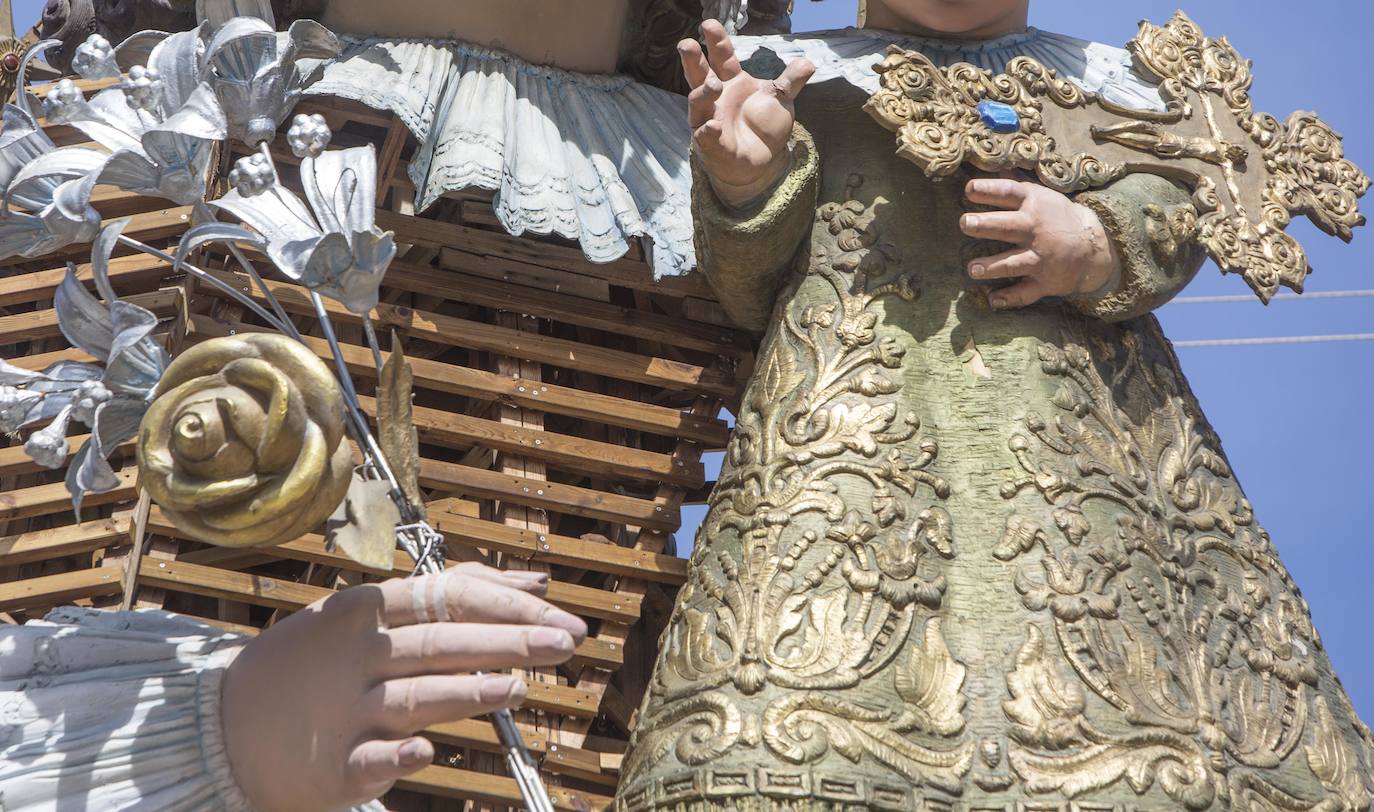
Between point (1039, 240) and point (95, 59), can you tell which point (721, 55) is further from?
point (95, 59)

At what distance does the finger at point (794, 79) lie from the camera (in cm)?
306

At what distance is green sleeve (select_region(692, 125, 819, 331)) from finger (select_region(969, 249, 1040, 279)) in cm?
29

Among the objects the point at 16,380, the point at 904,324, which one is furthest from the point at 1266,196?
the point at 16,380

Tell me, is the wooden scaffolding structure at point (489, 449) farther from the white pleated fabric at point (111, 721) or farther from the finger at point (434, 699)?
the finger at point (434, 699)

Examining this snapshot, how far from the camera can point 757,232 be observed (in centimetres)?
315

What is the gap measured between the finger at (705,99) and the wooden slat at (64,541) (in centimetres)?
104

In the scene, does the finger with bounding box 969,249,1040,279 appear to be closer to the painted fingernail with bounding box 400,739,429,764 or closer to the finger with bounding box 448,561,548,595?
the finger with bounding box 448,561,548,595

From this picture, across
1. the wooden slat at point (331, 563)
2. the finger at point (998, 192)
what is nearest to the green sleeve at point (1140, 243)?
the finger at point (998, 192)

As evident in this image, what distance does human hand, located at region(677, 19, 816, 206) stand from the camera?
3.03 metres

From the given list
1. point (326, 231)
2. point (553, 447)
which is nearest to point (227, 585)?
point (553, 447)

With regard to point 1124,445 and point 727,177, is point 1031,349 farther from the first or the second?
point 727,177

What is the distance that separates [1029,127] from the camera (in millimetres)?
3193

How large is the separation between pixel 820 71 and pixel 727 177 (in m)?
0.35

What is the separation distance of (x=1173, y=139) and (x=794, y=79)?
652 mm
